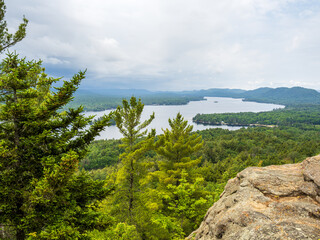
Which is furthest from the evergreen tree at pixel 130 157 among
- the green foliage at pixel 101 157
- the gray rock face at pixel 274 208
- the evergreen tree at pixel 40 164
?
the green foliage at pixel 101 157

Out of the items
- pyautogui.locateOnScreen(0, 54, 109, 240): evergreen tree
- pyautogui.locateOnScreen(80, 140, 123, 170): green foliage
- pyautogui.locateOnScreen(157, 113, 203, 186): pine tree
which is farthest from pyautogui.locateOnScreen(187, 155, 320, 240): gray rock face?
pyautogui.locateOnScreen(80, 140, 123, 170): green foliage

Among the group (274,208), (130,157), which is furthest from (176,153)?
(274,208)

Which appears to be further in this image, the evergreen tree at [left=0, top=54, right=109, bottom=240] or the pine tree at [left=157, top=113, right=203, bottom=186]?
the pine tree at [left=157, top=113, right=203, bottom=186]

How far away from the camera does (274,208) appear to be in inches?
203

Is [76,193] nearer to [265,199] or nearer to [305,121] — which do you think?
[265,199]

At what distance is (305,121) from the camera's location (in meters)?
143

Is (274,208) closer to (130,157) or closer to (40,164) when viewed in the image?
(40,164)

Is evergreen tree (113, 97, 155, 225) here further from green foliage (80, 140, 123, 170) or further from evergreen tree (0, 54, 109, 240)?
green foliage (80, 140, 123, 170)

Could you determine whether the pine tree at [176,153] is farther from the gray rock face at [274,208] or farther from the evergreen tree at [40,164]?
the evergreen tree at [40,164]

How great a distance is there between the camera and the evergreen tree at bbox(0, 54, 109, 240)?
455cm

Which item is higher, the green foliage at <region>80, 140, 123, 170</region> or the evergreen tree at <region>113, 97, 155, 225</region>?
the evergreen tree at <region>113, 97, 155, 225</region>

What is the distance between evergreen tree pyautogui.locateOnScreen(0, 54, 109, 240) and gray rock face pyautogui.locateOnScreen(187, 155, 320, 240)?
4.43 m

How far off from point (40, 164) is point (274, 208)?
24.3 feet

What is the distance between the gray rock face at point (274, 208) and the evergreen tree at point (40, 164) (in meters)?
4.43
